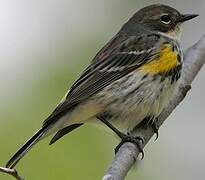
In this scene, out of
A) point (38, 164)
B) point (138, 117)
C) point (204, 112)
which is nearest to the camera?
point (138, 117)

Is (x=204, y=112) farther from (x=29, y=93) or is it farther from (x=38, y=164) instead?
(x=38, y=164)

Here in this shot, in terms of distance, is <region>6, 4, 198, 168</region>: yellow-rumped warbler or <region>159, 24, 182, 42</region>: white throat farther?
<region>159, 24, 182, 42</region>: white throat

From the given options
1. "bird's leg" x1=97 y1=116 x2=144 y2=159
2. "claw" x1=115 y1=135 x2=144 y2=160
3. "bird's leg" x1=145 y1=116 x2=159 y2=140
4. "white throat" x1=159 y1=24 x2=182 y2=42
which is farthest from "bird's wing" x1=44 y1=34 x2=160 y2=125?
"claw" x1=115 y1=135 x2=144 y2=160

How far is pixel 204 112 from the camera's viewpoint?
1045 centimetres

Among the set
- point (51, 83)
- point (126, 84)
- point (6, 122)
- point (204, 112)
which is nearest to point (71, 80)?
point (51, 83)

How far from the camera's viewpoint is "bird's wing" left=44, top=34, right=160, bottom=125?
22.4 feet

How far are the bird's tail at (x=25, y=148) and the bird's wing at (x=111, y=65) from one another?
0.50 feet

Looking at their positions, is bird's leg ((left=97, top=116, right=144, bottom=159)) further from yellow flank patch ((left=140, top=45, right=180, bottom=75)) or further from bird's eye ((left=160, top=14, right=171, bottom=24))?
bird's eye ((left=160, top=14, right=171, bottom=24))

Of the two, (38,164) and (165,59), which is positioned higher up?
(165,59)

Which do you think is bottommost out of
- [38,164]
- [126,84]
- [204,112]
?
[204,112]

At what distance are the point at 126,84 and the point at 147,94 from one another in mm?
235

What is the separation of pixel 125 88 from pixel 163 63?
41 centimetres

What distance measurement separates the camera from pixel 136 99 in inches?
268

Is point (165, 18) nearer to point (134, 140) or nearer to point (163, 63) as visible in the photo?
point (163, 63)
